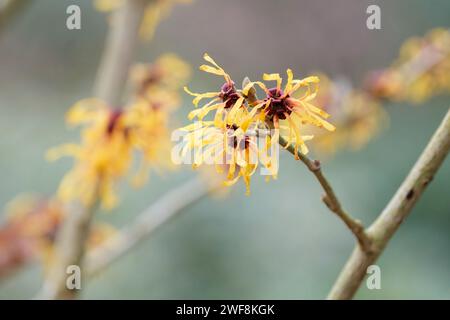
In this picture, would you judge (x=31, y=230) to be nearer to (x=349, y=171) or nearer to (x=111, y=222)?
(x=111, y=222)

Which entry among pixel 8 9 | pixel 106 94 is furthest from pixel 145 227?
pixel 8 9

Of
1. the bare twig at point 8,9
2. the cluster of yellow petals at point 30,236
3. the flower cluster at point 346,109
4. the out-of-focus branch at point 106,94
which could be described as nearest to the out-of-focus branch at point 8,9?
the bare twig at point 8,9

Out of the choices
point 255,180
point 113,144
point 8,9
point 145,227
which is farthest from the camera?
point 255,180

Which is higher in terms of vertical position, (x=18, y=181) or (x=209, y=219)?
(x=18, y=181)

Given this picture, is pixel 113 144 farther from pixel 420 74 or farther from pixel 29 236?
pixel 420 74

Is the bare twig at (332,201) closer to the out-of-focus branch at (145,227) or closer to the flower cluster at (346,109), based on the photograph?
the out-of-focus branch at (145,227)

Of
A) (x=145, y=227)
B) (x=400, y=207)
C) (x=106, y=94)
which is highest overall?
(x=106, y=94)

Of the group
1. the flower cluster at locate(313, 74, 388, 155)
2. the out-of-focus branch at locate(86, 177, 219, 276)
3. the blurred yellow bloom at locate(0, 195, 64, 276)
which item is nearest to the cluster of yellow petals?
the blurred yellow bloom at locate(0, 195, 64, 276)
